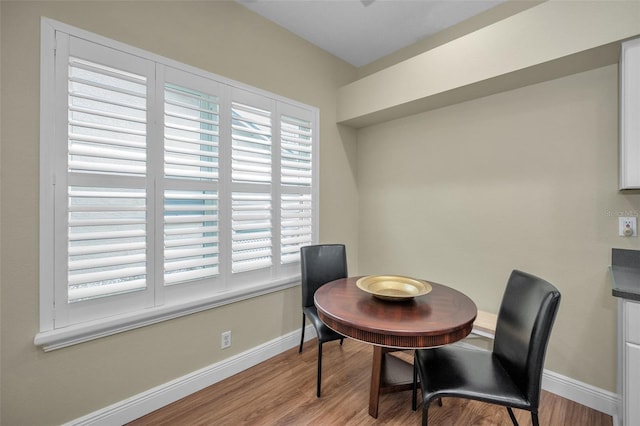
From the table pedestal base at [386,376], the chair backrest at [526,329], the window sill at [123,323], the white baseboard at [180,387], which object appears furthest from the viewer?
the table pedestal base at [386,376]

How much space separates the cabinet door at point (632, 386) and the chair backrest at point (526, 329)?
1.56 feet

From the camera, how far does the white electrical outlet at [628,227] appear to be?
1638mm

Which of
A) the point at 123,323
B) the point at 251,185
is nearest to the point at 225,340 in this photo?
the point at 123,323

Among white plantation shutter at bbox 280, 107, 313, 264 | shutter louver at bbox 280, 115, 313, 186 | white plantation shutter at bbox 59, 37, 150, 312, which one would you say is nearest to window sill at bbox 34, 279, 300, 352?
white plantation shutter at bbox 59, 37, 150, 312

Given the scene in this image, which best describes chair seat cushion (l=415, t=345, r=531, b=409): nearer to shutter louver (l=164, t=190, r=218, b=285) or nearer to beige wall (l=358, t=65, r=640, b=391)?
beige wall (l=358, t=65, r=640, b=391)

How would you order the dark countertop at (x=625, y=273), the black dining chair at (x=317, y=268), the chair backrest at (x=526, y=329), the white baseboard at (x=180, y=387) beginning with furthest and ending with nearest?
the black dining chair at (x=317, y=268) < the white baseboard at (x=180, y=387) < the dark countertop at (x=625, y=273) < the chair backrest at (x=526, y=329)

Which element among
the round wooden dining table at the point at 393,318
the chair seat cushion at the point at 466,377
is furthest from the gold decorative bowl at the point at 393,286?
the chair seat cushion at the point at 466,377

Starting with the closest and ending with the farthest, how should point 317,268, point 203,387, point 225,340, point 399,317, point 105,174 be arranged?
1. point 399,317
2. point 105,174
3. point 203,387
4. point 225,340
5. point 317,268

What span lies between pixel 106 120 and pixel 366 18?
2.09m

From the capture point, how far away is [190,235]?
1.96m

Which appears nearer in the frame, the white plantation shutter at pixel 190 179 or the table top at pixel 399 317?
the table top at pixel 399 317

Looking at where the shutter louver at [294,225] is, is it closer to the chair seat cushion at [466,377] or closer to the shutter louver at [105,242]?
the shutter louver at [105,242]

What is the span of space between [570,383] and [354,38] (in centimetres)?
319

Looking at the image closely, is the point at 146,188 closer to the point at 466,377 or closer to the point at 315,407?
the point at 315,407
